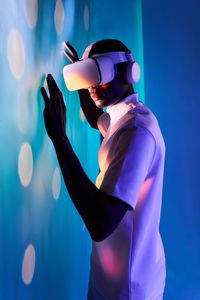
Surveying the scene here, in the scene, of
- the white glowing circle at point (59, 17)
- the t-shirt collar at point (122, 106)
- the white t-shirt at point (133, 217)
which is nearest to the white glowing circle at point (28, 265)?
the white t-shirt at point (133, 217)

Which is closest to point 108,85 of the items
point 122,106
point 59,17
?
point 122,106

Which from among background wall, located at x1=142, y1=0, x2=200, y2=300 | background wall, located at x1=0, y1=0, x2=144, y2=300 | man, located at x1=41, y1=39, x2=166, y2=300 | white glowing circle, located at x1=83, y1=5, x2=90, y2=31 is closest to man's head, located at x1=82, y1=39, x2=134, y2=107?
man, located at x1=41, y1=39, x2=166, y2=300

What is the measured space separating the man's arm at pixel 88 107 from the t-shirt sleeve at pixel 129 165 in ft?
1.90

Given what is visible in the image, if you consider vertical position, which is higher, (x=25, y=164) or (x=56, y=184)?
(x=25, y=164)

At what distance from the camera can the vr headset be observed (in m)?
0.95

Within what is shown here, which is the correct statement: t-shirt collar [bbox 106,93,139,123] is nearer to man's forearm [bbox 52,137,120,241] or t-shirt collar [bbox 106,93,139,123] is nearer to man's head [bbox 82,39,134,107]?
man's head [bbox 82,39,134,107]

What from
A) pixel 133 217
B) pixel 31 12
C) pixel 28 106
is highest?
pixel 31 12

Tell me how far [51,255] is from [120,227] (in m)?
0.36

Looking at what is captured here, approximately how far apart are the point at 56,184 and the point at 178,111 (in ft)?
2.96

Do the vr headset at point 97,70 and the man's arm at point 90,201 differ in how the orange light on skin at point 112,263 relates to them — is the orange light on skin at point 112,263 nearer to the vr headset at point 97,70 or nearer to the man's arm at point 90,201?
the man's arm at point 90,201

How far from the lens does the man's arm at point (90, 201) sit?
753 millimetres

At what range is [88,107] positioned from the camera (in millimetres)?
1431

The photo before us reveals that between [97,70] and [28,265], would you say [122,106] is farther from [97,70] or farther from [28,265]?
[28,265]

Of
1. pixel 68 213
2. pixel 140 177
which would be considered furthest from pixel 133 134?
pixel 68 213
